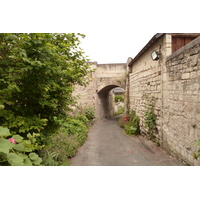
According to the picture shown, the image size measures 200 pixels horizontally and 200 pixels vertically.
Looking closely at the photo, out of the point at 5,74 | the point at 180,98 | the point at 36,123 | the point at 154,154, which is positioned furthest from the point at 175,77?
the point at 5,74

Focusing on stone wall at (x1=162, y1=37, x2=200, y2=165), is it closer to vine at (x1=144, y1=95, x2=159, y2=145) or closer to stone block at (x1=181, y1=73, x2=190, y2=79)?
stone block at (x1=181, y1=73, x2=190, y2=79)

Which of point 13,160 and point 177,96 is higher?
point 177,96

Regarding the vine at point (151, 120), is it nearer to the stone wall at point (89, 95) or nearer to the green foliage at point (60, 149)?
the green foliage at point (60, 149)

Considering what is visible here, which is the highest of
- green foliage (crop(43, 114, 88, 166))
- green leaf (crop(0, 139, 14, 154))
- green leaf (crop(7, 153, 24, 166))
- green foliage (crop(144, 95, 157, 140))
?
green leaf (crop(0, 139, 14, 154))

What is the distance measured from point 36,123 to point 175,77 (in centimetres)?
356

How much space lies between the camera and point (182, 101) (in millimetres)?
3578

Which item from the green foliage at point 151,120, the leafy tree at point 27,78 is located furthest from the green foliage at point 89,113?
the leafy tree at point 27,78

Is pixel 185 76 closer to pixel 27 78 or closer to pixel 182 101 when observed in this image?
pixel 182 101

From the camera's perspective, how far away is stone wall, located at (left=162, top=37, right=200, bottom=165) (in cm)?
305

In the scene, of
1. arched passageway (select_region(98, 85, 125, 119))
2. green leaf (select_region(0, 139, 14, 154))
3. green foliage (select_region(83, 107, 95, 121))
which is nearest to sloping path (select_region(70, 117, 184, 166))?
green leaf (select_region(0, 139, 14, 154))

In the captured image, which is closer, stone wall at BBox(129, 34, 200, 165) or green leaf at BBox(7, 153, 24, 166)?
green leaf at BBox(7, 153, 24, 166)

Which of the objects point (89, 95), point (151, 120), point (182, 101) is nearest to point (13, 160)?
point (182, 101)

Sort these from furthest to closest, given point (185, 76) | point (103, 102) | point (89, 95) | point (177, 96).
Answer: point (103, 102) → point (89, 95) → point (177, 96) → point (185, 76)
